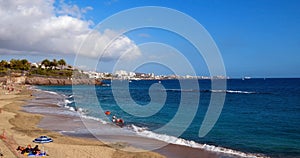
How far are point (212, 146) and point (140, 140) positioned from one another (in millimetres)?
4980

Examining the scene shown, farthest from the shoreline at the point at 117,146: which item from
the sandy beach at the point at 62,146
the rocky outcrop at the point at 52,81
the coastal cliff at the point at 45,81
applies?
the rocky outcrop at the point at 52,81

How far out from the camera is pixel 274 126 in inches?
1140

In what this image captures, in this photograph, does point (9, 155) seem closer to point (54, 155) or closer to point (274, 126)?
point (54, 155)

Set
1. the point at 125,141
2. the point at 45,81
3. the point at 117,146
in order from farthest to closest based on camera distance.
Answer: the point at 45,81, the point at 125,141, the point at 117,146

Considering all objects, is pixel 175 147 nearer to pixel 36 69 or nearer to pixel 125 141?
pixel 125 141

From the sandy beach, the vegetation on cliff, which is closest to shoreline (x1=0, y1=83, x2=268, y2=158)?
the sandy beach

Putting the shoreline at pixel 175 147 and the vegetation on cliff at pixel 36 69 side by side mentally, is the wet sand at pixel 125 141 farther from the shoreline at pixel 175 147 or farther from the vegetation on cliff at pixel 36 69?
the vegetation on cliff at pixel 36 69

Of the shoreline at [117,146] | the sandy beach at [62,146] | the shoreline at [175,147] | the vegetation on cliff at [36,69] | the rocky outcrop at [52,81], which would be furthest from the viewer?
the rocky outcrop at [52,81]

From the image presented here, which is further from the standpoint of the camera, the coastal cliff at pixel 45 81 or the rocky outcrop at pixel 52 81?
the rocky outcrop at pixel 52 81

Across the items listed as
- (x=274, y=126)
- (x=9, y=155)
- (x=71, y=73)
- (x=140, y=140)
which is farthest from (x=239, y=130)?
(x=71, y=73)

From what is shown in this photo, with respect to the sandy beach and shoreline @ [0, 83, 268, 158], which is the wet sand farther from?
the sandy beach

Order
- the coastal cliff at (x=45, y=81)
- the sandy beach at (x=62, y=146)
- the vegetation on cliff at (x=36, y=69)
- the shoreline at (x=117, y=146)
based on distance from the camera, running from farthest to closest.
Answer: the vegetation on cliff at (x=36, y=69)
the coastal cliff at (x=45, y=81)
the shoreline at (x=117, y=146)
the sandy beach at (x=62, y=146)

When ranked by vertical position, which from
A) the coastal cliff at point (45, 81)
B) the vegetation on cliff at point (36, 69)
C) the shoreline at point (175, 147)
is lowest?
the shoreline at point (175, 147)

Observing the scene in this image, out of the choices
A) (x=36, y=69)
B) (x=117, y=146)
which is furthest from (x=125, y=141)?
(x=36, y=69)
